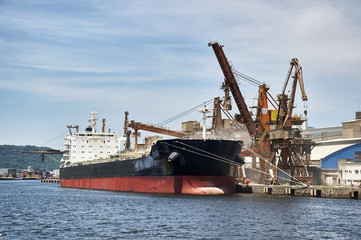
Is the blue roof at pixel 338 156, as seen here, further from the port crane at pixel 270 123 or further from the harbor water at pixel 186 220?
the harbor water at pixel 186 220

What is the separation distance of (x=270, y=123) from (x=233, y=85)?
6707 millimetres

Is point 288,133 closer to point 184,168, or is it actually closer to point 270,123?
point 270,123

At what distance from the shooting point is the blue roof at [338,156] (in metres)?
61.4

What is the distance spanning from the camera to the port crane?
57688mm

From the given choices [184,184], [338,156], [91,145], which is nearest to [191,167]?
[184,184]

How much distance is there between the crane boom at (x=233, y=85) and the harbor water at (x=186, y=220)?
23.0 meters

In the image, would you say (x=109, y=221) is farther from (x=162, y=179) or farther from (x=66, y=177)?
(x=66, y=177)

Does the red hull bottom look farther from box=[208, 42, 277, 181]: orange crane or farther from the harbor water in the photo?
box=[208, 42, 277, 181]: orange crane

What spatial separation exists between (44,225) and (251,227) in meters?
11.7

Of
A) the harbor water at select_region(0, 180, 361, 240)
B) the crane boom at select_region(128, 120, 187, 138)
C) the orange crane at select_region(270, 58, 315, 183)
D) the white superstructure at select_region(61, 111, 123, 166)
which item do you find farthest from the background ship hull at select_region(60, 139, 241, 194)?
the white superstructure at select_region(61, 111, 123, 166)

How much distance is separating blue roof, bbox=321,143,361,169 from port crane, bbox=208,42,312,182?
3.20m

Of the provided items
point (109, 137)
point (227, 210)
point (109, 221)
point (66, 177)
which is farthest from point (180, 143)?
point (66, 177)

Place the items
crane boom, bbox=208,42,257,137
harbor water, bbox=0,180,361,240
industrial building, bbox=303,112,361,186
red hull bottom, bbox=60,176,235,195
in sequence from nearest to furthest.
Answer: harbor water, bbox=0,180,361,240, red hull bottom, bbox=60,176,235,195, industrial building, bbox=303,112,361,186, crane boom, bbox=208,42,257,137

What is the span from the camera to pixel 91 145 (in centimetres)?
8000
